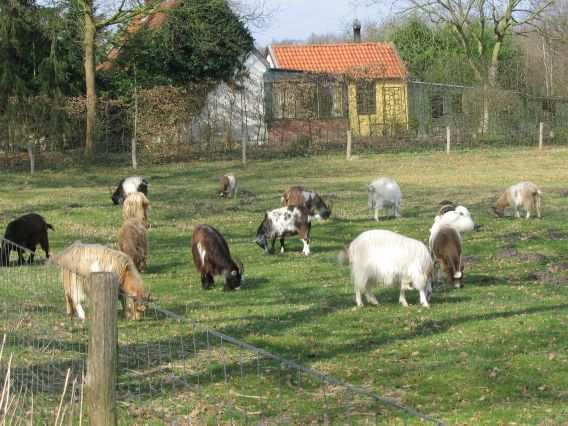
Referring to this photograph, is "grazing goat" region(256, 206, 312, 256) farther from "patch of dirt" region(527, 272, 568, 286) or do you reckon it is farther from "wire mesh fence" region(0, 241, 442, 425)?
"wire mesh fence" region(0, 241, 442, 425)

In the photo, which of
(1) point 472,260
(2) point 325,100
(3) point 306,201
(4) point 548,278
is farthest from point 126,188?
(2) point 325,100

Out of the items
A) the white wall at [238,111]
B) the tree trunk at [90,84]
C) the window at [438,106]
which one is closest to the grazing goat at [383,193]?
the tree trunk at [90,84]

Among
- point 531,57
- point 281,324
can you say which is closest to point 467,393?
point 281,324

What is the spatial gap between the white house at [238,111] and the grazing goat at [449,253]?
26.4 m

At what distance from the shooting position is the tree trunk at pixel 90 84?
127 ft

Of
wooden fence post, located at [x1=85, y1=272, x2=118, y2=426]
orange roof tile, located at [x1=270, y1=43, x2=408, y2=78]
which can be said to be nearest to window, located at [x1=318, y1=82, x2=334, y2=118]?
orange roof tile, located at [x1=270, y1=43, x2=408, y2=78]

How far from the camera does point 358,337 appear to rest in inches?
461

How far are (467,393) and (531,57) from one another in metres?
63.1

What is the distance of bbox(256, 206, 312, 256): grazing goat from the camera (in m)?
18.3

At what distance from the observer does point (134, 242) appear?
16.3 m

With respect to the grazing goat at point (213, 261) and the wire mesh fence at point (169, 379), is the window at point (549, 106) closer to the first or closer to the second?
the grazing goat at point (213, 261)

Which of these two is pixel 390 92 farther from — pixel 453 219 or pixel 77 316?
pixel 77 316

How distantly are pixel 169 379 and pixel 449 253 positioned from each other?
7388 mm

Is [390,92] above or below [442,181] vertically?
above
